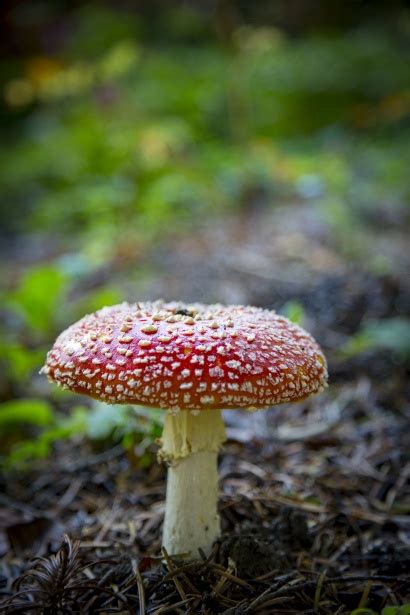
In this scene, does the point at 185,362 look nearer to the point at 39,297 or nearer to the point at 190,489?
the point at 190,489

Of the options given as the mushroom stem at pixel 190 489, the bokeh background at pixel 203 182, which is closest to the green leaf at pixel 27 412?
the bokeh background at pixel 203 182

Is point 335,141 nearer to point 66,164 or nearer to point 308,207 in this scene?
point 308,207

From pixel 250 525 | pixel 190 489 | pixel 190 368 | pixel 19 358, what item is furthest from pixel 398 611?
pixel 19 358

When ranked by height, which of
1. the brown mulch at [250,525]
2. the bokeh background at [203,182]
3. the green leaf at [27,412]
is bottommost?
the brown mulch at [250,525]

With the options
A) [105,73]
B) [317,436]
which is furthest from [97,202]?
[317,436]

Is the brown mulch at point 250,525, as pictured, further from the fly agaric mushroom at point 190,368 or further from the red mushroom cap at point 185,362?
the red mushroom cap at point 185,362

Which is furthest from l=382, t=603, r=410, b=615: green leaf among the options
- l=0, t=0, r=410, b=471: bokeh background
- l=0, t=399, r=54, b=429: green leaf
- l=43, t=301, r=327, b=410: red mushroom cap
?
l=0, t=399, r=54, b=429: green leaf
